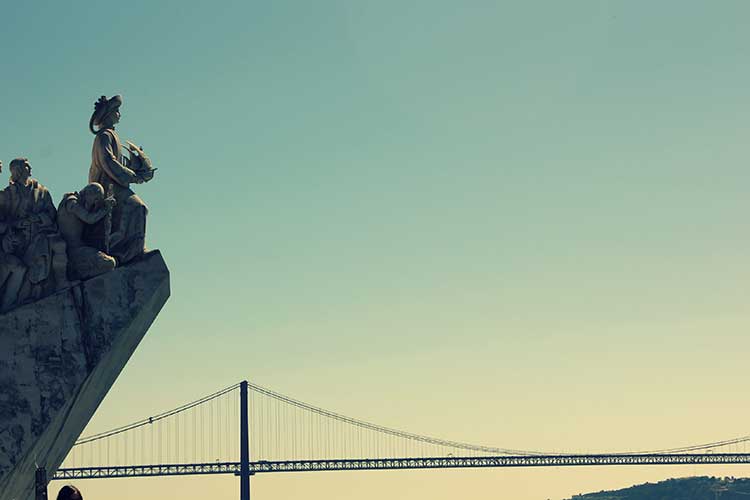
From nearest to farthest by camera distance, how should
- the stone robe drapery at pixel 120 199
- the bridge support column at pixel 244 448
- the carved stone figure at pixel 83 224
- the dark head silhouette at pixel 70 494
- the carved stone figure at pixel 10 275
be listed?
the dark head silhouette at pixel 70 494 → the carved stone figure at pixel 10 275 → the carved stone figure at pixel 83 224 → the stone robe drapery at pixel 120 199 → the bridge support column at pixel 244 448

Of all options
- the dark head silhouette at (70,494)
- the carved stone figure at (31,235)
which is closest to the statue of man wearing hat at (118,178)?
the carved stone figure at (31,235)

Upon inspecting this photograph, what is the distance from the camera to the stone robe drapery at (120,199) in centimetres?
1254

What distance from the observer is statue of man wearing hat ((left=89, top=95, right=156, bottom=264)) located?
41.1 feet

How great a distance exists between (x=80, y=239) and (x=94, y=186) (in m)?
0.50

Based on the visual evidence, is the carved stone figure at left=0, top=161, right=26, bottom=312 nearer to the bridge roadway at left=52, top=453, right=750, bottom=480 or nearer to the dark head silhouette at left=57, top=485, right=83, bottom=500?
the dark head silhouette at left=57, top=485, right=83, bottom=500

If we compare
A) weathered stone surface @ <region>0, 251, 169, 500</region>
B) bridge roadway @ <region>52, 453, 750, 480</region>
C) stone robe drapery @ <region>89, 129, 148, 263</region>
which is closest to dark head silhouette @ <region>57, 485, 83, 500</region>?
weathered stone surface @ <region>0, 251, 169, 500</region>

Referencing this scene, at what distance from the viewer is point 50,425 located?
11.8 metres

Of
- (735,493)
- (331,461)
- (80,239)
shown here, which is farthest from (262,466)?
(80,239)

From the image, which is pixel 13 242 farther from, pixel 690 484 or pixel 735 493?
pixel 690 484

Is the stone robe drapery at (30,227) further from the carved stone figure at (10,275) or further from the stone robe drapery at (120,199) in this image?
the stone robe drapery at (120,199)

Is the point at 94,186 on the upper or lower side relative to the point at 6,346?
upper

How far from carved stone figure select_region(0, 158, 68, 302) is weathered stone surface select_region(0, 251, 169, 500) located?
193 mm

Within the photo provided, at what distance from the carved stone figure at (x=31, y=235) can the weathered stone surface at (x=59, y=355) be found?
19 centimetres

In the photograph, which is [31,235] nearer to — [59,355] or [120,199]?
[120,199]
